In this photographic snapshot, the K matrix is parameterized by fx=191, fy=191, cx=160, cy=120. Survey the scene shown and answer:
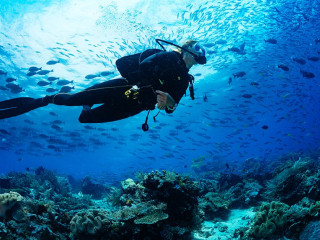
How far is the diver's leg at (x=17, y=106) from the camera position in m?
4.11

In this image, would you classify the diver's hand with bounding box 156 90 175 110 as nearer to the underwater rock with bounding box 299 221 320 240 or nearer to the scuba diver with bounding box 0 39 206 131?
the scuba diver with bounding box 0 39 206 131

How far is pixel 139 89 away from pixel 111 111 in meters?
1.04

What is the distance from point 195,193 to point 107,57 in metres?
17.0

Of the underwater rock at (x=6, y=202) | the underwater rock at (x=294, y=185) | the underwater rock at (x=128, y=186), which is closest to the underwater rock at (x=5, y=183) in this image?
the underwater rock at (x=128, y=186)

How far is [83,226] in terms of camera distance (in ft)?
11.3

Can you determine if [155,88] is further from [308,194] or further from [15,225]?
[308,194]

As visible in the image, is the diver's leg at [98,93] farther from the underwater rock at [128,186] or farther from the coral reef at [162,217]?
the underwater rock at [128,186]

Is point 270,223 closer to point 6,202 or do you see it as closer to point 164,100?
point 164,100

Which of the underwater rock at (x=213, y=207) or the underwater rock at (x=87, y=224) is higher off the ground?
the underwater rock at (x=87, y=224)

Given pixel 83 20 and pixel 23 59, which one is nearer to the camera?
pixel 83 20

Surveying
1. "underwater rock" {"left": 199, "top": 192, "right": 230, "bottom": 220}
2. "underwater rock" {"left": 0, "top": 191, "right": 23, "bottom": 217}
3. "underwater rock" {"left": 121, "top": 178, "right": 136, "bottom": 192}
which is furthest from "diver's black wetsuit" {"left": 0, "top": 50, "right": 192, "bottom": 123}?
"underwater rock" {"left": 199, "top": 192, "right": 230, "bottom": 220}

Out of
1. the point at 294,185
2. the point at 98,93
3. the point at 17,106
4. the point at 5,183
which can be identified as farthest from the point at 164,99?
the point at 5,183

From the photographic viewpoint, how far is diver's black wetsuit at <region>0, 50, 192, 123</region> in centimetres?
342

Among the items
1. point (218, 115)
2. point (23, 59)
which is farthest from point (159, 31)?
point (218, 115)
